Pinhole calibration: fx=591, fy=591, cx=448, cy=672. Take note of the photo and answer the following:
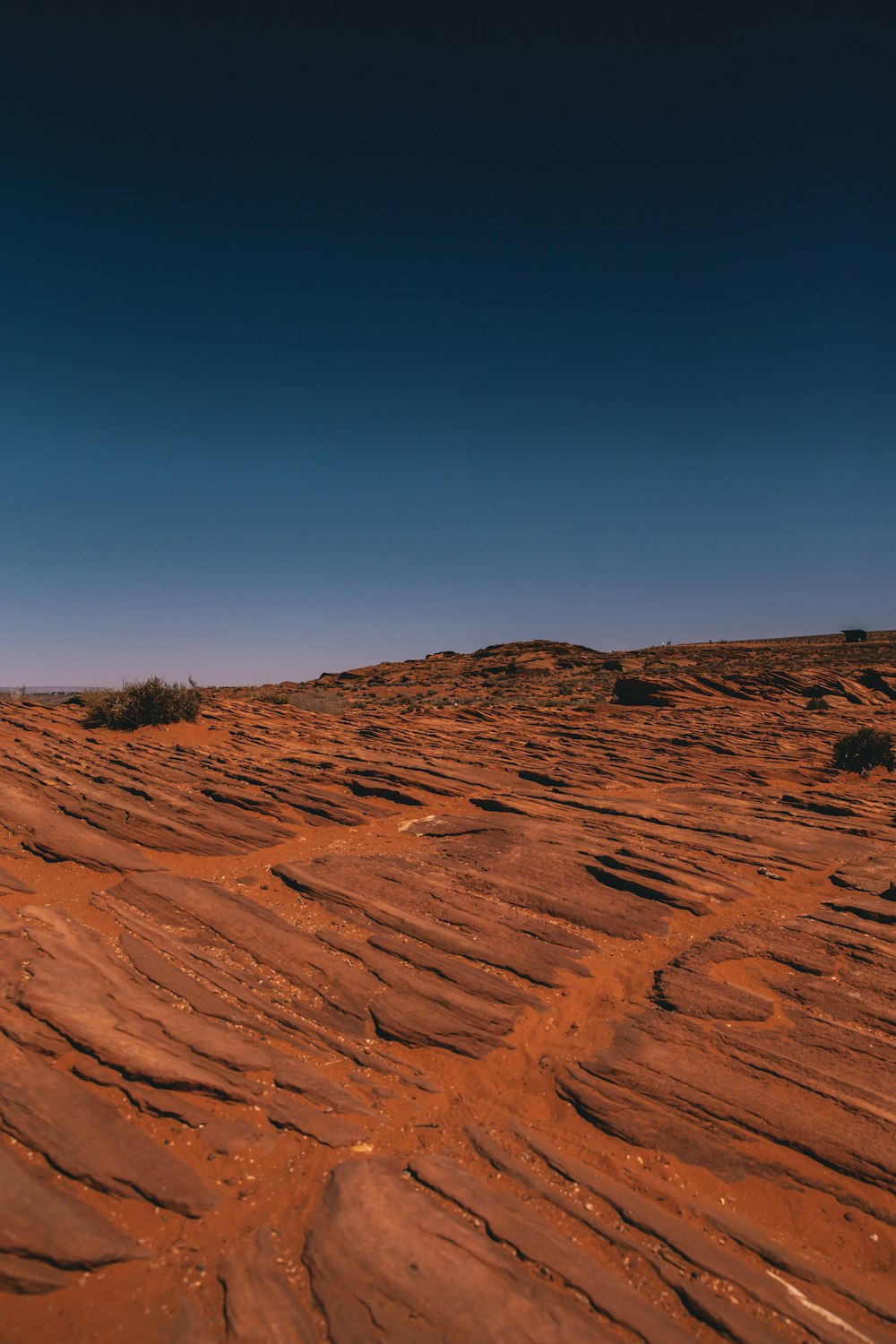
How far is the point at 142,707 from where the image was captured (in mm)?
21047

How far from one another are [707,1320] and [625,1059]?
231cm

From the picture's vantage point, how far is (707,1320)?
12.3 ft

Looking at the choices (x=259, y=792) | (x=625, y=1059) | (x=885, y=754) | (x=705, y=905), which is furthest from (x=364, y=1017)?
(x=885, y=754)

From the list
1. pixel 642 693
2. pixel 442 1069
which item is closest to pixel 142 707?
pixel 442 1069

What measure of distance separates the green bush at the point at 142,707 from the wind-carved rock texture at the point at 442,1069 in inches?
292

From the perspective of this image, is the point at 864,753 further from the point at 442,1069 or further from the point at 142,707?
the point at 142,707

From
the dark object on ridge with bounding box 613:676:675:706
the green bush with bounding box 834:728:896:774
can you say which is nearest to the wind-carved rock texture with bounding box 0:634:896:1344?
the green bush with bounding box 834:728:896:774

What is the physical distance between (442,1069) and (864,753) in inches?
687

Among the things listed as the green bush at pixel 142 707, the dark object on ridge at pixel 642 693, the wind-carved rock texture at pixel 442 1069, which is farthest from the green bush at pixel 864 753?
the green bush at pixel 142 707

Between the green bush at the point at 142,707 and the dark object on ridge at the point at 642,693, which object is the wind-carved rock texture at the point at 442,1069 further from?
the dark object on ridge at the point at 642,693

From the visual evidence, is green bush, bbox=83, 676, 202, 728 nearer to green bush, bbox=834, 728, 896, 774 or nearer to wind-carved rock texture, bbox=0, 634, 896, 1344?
wind-carved rock texture, bbox=0, 634, 896, 1344

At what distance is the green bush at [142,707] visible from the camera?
20984 millimetres

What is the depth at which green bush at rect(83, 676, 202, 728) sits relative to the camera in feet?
68.8

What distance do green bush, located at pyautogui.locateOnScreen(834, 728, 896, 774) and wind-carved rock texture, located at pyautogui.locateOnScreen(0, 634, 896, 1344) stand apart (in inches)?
189
